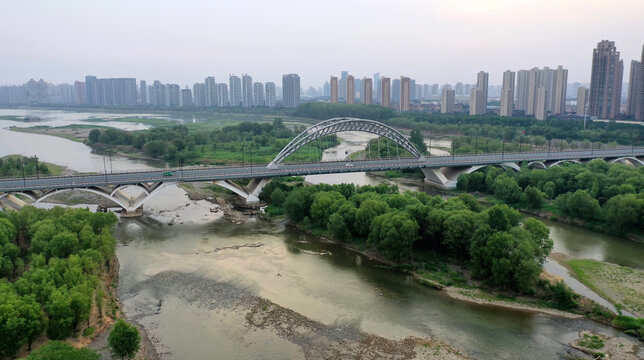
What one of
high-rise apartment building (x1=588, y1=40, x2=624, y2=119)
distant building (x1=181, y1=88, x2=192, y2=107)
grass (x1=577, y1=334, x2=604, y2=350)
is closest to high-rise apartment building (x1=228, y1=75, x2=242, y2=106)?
distant building (x1=181, y1=88, x2=192, y2=107)

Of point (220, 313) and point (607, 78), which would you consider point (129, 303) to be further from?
point (607, 78)

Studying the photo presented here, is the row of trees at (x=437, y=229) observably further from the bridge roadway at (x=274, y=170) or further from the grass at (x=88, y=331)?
the grass at (x=88, y=331)

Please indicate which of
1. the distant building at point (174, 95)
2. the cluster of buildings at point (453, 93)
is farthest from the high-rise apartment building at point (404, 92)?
the distant building at point (174, 95)

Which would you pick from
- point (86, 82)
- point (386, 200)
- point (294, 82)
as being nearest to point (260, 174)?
point (386, 200)

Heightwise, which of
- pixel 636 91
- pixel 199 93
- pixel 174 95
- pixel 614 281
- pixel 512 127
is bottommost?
pixel 614 281

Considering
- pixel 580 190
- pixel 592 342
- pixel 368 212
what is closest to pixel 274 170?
pixel 368 212

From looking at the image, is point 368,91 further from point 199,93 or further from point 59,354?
point 59,354
